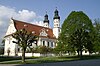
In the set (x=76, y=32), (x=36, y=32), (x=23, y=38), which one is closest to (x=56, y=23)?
(x=36, y=32)

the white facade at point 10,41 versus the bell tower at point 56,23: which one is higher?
the bell tower at point 56,23

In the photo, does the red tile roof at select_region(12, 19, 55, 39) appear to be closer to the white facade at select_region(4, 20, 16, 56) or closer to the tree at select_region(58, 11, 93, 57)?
the white facade at select_region(4, 20, 16, 56)

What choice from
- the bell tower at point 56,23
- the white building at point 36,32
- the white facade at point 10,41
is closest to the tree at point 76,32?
the white building at point 36,32

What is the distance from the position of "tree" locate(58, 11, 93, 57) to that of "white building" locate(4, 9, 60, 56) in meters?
32.2

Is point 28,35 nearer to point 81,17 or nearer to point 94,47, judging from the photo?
point 81,17

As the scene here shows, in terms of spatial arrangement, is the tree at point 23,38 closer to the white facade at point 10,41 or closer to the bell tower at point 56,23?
the white facade at point 10,41

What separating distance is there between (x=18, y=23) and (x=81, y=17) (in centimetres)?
3702

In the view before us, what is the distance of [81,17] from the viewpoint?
64312mm

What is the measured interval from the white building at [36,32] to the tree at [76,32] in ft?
106

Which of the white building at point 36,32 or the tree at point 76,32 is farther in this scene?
the white building at point 36,32

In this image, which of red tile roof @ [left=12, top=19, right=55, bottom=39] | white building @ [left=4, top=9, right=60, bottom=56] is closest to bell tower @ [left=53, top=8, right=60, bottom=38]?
white building @ [left=4, top=9, right=60, bottom=56]

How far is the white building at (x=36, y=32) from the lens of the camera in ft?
304

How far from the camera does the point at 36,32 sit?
327ft

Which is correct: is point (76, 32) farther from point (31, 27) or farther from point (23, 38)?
point (31, 27)
